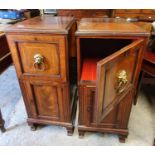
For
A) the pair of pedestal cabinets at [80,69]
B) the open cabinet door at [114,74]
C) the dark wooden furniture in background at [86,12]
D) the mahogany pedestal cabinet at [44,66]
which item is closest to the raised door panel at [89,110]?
the pair of pedestal cabinets at [80,69]

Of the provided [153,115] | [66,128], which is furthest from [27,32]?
[153,115]

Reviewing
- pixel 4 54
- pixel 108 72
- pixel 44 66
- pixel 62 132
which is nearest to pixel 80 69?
pixel 44 66

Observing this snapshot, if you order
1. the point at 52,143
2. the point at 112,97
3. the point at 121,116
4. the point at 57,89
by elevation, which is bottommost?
the point at 52,143

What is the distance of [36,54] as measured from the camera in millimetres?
991

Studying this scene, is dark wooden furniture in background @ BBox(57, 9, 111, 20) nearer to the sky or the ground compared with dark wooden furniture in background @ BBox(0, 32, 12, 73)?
nearer to the sky

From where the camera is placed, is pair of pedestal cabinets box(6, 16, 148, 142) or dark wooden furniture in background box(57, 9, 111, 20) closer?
pair of pedestal cabinets box(6, 16, 148, 142)

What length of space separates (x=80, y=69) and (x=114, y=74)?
31 cm

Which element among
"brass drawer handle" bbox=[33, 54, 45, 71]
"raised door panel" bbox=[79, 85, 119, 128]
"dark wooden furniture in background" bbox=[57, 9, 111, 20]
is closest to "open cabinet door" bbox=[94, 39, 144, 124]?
"raised door panel" bbox=[79, 85, 119, 128]

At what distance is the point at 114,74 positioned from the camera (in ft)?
2.60

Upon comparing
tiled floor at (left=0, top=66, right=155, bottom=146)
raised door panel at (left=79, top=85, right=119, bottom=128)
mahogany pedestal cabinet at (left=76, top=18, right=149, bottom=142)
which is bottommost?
tiled floor at (left=0, top=66, right=155, bottom=146)

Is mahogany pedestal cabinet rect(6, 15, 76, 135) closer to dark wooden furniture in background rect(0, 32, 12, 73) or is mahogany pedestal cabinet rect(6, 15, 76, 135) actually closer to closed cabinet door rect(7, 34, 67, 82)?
closed cabinet door rect(7, 34, 67, 82)

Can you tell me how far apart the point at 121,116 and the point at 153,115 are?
1.75 feet

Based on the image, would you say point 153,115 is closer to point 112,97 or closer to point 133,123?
point 133,123

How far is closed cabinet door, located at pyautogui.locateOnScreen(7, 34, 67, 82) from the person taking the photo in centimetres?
94
